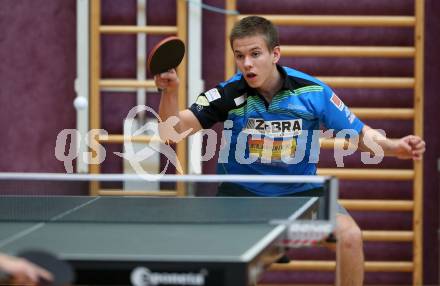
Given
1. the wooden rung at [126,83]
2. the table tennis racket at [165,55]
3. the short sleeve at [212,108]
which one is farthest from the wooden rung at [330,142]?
the table tennis racket at [165,55]

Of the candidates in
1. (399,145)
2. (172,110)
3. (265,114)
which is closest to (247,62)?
(265,114)

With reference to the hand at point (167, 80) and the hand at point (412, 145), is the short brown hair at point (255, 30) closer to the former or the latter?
the hand at point (167, 80)

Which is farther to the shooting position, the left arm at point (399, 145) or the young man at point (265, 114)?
the young man at point (265, 114)

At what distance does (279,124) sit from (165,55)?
0.79 metres

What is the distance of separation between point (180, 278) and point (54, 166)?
12.4ft

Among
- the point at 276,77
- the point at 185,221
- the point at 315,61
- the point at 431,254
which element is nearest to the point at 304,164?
the point at 276,77

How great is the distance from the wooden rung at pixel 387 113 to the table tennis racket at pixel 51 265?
12.2 ft

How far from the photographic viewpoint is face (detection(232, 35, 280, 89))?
399 cm

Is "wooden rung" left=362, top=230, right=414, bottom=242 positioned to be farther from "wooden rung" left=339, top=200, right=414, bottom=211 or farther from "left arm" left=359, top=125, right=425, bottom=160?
"left arm" left=359, top=125, right=425, bottom=160

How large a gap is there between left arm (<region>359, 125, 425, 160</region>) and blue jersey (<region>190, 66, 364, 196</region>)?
6cm

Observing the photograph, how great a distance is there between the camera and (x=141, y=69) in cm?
555

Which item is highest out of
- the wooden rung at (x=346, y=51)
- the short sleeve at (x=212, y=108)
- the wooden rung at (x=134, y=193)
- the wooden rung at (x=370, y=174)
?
the wooden rung at (x=346, y=51)

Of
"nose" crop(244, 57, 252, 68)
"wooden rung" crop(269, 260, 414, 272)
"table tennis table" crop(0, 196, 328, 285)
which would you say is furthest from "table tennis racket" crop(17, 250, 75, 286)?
"wooden rung" crop(269, 260, 414, 272)

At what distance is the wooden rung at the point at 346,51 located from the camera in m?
5.45
